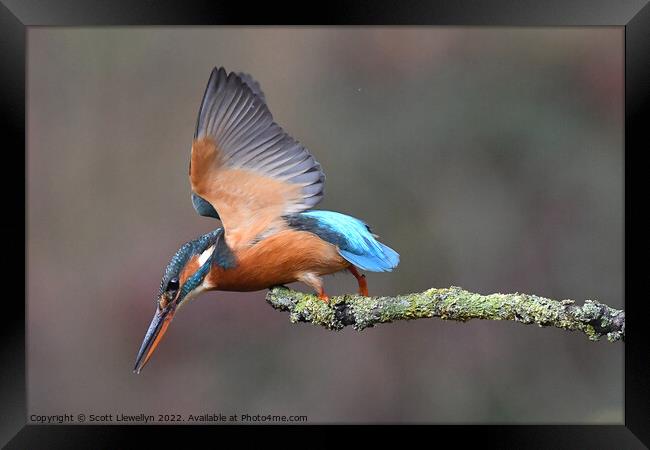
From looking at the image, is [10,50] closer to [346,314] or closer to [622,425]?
[346,314]

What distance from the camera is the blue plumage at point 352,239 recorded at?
7.78 feet

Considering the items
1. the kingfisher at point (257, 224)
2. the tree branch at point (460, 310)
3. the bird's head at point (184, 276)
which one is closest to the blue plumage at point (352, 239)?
the kingfisher at point (257, 224)

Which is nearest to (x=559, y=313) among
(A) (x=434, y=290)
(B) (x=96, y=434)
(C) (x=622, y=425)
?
(A) (x=434, y=290)

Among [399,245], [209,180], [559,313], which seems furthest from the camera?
[399,245]

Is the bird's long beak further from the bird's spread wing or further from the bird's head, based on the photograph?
the bird's spread wing

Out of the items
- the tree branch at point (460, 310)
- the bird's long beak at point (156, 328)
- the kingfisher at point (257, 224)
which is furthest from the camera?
the bird's long beak at point (156, 328)

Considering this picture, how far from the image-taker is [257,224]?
96.3 inches

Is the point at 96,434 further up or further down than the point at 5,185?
further down

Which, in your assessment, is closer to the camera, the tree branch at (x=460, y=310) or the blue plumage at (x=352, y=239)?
the tree branch at (x=460, y=310)

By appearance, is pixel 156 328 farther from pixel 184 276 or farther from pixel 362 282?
pixel 362 282

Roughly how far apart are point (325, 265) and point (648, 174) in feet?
3.70

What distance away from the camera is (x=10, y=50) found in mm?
2547

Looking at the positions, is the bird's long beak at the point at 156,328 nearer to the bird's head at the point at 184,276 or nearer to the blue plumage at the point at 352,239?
the bird's head at the point at 184,276

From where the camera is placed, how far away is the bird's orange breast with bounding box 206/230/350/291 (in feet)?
7.94
